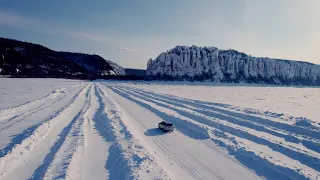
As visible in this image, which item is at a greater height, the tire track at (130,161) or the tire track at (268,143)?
the tire track at (268,143)

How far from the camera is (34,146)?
17016mm

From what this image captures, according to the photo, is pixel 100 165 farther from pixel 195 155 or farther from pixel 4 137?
pixel 4 137

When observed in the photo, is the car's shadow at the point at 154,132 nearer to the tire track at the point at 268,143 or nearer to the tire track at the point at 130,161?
the tire track at the point at 130,161

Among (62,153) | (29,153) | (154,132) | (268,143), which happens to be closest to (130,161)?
(62,153)

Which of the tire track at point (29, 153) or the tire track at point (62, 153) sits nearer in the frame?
the tire track at point (62, 153)

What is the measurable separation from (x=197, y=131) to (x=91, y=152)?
8.86m

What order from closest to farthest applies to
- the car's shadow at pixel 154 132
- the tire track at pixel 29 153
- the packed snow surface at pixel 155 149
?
the tire track at pixel 29 153
the packed snow surface at pixel 155 149
the car's shadow at pixel 154 132

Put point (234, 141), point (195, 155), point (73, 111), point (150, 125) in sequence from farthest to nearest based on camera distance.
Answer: point (73, 111) < point (150, 125) < point (234, 141) < point (195, 155)

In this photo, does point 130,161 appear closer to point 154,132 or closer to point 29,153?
point 29,153

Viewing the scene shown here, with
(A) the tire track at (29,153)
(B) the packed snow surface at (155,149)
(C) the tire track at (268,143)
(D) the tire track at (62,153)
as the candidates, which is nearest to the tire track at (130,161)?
(B) the packed snow surface at (155,149)

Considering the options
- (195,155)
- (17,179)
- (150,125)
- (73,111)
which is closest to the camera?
(17,179)

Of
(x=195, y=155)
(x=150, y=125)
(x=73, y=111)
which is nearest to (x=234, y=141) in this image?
(x=195, y=155)

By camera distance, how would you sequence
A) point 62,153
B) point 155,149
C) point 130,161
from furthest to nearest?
point 155,149 → point 62,153 → point 130,161

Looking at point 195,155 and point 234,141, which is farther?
point 234,141
